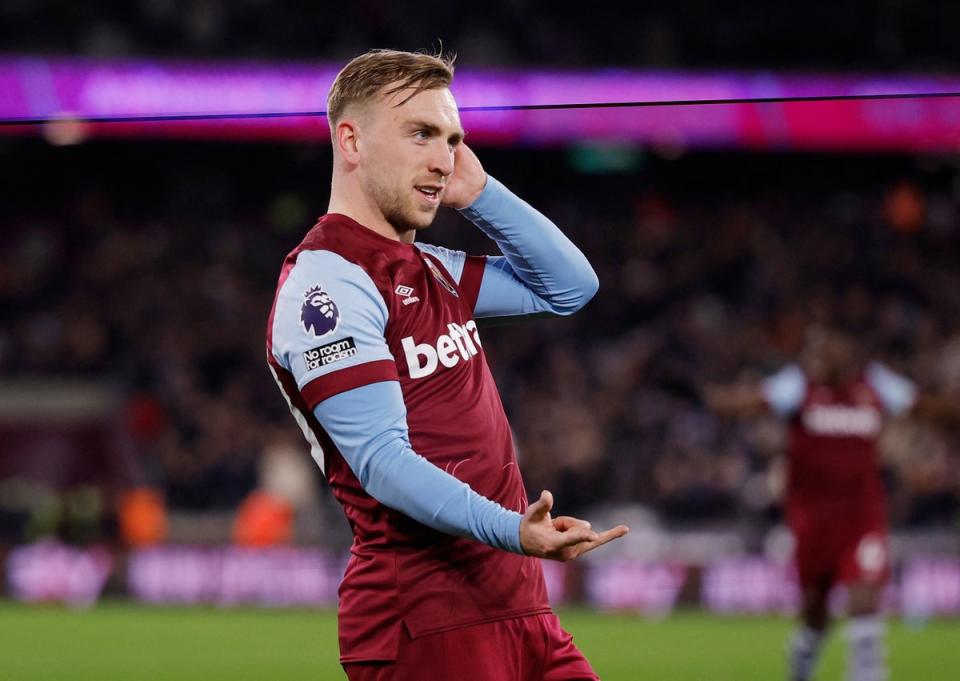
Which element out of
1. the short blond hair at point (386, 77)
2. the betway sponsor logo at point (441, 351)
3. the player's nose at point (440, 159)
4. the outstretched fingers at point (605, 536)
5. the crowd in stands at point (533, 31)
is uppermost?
the crowd in stands at point (533, 31)

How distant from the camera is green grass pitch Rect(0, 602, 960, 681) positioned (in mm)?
9430

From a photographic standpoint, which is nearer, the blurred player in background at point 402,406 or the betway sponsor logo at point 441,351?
the blurred player in background at point 402,406

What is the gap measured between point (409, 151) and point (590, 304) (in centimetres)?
1607

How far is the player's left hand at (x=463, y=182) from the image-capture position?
3.49 m

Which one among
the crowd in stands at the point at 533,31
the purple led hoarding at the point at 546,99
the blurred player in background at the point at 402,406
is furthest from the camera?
the crowd in stands at the point at 533,31

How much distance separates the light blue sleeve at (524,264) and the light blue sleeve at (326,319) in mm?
518

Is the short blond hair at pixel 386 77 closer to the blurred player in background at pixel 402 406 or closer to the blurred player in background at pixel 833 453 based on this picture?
the blurred player in background at pixel 402 406

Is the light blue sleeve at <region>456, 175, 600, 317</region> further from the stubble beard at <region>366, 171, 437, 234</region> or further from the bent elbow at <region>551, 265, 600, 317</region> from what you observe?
the stubble beard at <region>366, 171, 437, 234</region>

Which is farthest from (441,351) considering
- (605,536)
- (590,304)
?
(590,304)

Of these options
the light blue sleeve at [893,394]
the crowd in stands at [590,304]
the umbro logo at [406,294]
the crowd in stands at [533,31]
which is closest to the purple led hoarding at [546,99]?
the crowd in stands at [533,31]

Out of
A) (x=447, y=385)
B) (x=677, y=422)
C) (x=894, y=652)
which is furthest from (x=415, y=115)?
(x=677, y=422)

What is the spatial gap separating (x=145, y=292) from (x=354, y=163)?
16582mm

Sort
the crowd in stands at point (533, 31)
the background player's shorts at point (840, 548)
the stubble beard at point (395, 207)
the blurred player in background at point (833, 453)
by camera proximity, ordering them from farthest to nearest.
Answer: the crowd in stands at point (533, 31), the blurred player in background at point (833, 453), the background player's shorts at point (840, 548), the stubble beard at point (395, 207)

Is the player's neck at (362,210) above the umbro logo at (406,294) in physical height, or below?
above
